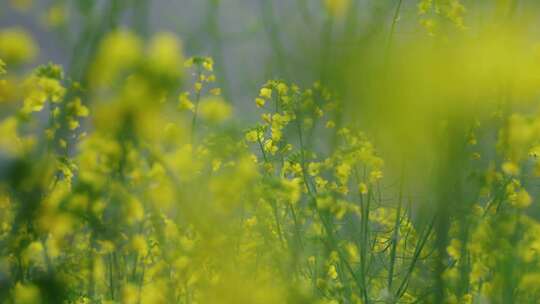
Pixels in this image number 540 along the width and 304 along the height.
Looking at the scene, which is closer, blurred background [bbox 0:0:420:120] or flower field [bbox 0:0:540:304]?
flower field [bbox 0:0:540:304]

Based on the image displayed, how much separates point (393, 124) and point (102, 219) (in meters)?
0.88

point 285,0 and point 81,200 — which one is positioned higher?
point 285,0

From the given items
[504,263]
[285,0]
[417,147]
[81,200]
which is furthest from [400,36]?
[81,200]

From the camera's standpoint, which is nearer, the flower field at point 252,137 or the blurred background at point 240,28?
the flower field at point 252,137

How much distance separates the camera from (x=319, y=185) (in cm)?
346

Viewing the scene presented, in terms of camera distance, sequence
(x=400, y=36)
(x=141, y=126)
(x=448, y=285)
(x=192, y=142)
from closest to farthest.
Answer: (x=141, y=126) → (x=192, y=142) → (x=400, y=36) → (x=448, y=285)

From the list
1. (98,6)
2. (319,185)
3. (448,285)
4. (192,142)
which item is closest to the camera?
(98,6)

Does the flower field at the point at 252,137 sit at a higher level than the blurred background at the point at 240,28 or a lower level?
lower

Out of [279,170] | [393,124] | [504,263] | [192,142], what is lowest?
[504,263]

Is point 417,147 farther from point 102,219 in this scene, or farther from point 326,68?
point 102,219

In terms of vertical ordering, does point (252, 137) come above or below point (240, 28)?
below

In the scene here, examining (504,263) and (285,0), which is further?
(285,0)

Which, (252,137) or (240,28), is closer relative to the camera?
(240,28)

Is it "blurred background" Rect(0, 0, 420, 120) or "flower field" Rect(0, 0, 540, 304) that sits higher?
"blurred background" Rect(0, 0, 420, 120)
